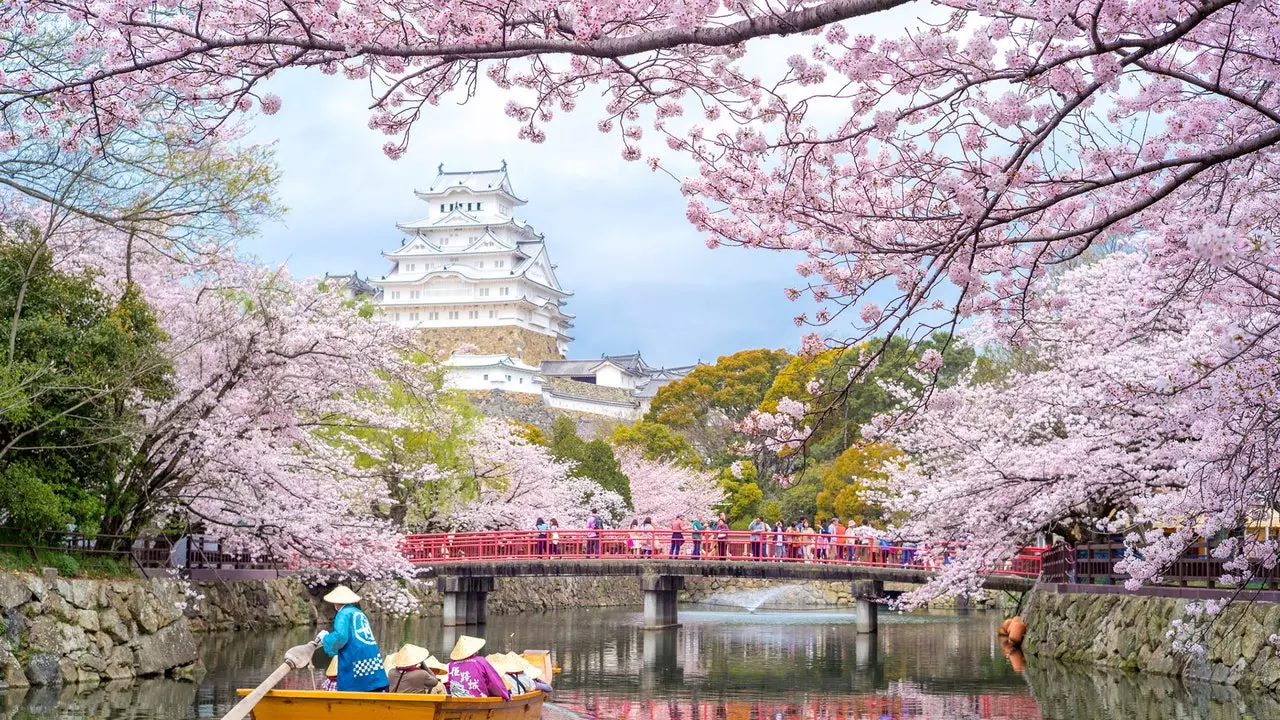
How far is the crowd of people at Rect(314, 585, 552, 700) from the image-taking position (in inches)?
358

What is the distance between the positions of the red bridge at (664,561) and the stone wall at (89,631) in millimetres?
10863

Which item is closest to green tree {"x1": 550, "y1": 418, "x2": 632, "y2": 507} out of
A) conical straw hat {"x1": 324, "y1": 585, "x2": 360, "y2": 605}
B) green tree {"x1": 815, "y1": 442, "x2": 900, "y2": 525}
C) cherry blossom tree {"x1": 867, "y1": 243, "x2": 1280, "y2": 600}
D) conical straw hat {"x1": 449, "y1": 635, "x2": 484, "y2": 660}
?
green tree {"x1": 815, "y1": 442, "x2": 900, "y2": 525}

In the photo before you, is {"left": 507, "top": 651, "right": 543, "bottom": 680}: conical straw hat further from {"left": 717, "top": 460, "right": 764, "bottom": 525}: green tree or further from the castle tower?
the castle tower

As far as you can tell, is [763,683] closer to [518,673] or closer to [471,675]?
[518,673]

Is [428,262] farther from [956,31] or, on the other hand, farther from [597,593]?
[956,31]

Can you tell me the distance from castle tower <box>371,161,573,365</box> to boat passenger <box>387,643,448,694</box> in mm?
57730

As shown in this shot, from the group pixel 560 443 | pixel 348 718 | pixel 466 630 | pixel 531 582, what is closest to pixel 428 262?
pixel 560 443

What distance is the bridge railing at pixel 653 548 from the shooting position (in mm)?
25312

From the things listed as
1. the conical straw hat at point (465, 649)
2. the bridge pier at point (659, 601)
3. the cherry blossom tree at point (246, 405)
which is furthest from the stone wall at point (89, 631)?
the bridge pier at point (659, 601)

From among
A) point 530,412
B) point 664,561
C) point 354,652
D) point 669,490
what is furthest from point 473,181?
point 354,652

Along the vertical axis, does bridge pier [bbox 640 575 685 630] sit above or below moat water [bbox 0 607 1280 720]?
above

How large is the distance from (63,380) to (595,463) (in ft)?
86.9

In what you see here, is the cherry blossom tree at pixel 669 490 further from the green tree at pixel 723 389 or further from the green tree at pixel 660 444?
the green tree at pixel 723 389

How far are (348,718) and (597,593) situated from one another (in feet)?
104
